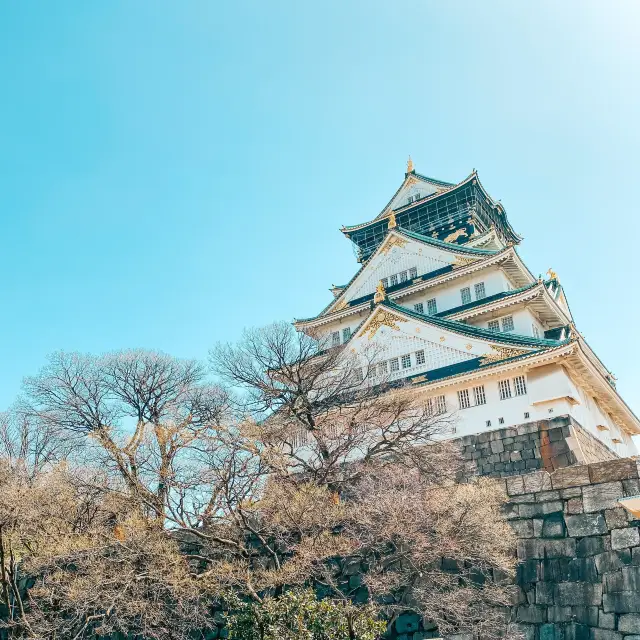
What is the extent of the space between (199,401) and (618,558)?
37.8ft

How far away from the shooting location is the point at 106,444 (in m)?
15.5

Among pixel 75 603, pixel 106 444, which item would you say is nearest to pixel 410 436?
pixel 106 444

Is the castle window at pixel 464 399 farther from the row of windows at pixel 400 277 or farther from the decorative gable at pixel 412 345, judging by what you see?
the row of windows at pixel 400 277

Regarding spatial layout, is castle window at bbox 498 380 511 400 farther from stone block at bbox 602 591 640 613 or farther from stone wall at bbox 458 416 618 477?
stone block at bbox 602 591 640 613

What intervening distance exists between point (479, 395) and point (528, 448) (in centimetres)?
249

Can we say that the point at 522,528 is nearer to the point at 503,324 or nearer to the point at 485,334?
the point at 485,334

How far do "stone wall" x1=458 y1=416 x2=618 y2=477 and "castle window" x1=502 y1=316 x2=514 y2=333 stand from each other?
5570mm

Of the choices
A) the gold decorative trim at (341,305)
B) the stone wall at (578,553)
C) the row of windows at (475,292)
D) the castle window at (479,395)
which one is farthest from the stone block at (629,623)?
the gold decorative trim at (341,305)

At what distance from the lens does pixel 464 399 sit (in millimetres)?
22469

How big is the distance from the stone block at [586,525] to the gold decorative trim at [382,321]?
1256 centimetres

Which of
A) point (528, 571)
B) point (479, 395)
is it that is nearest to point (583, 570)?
point (528, 571)

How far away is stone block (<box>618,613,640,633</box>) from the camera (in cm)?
1159

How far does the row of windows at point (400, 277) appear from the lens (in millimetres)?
30203

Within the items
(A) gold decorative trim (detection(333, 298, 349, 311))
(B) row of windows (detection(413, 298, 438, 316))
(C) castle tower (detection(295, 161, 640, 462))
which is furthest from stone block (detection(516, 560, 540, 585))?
(A) gold decorative trim (detection(333, 298, 349, 311))
